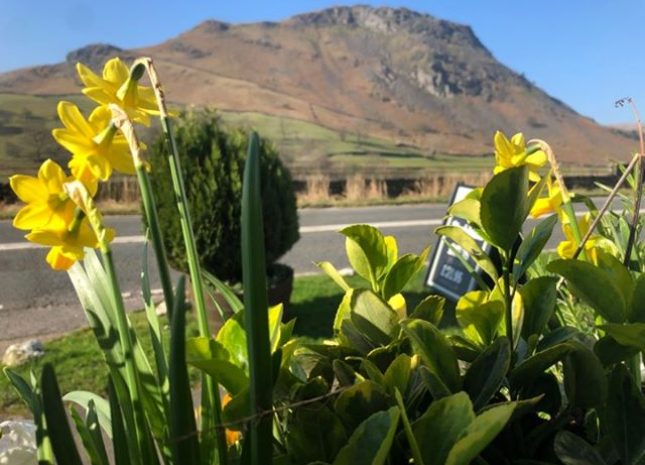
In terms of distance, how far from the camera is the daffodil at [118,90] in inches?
21.5

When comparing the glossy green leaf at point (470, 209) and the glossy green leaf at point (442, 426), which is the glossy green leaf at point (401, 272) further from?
the glossy green leaf at point (442, 426)

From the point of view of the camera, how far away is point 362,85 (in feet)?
164

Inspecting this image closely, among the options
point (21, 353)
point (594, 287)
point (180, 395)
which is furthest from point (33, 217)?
point (21, 353)

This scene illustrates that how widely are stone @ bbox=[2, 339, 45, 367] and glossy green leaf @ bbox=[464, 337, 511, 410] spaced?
3.44 m

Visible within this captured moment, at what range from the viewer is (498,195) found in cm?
44

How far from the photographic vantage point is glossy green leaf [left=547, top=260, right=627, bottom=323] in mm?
444

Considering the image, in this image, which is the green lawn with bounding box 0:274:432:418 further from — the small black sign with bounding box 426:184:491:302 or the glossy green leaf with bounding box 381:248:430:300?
the glossy green leaf with bounding box 381:248:430:300

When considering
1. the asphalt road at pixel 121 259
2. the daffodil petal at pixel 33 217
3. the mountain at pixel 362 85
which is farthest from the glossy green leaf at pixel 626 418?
the mountain at pixel 362 85

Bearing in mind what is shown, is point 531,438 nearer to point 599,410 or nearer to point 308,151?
point 599,410

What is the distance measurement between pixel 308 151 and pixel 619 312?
1192 inches

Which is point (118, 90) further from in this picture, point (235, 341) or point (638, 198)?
point (638, 198)

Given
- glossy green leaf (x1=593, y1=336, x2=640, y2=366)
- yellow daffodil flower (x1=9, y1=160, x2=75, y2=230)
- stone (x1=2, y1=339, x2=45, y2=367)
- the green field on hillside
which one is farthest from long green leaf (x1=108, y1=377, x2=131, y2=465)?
the green field on hillside

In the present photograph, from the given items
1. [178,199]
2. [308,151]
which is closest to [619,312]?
[178,199]

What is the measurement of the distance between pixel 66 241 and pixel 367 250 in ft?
0.83
